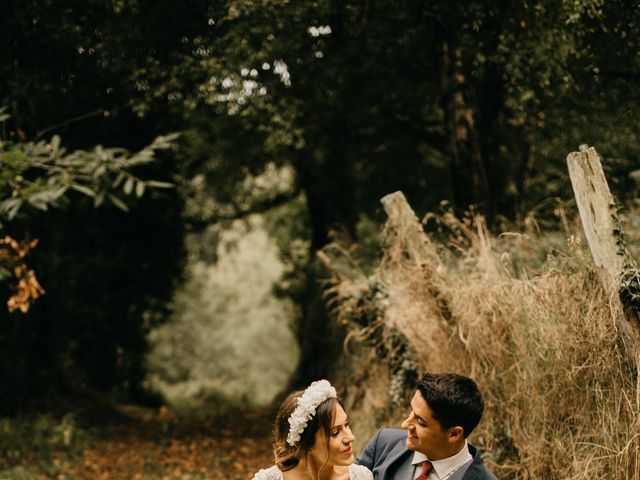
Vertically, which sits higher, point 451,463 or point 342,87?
point 342,87

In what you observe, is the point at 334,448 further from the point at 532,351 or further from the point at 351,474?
the point at 532,351

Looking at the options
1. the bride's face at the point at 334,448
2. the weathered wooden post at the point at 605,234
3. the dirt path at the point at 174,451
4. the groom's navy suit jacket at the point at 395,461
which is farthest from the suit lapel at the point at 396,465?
the dirt path at the point at 174,451

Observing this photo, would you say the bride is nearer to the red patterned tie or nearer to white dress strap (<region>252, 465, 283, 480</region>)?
white dress strap (<region>252, 465, 283, 480</region>)

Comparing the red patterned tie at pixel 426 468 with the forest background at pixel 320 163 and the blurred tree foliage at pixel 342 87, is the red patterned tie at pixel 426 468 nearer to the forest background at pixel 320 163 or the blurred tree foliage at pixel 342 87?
the forest background at pixel 320 163

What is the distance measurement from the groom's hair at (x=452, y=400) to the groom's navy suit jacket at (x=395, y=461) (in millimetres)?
191

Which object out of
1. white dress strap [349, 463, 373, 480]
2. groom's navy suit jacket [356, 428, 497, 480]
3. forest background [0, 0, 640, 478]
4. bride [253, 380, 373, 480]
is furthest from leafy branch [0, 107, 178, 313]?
white dress strap [349, 463, 373, 480]

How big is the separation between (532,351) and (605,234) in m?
1.22

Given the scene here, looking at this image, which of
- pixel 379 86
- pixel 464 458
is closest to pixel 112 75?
pixel 379 86

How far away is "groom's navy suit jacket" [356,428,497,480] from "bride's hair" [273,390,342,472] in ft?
1.49

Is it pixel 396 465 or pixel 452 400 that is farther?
pixel 396 465

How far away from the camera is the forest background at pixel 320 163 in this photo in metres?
6.65

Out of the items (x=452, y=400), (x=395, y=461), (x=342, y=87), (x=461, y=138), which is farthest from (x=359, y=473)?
(x=342, y=87)

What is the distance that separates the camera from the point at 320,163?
15750 millimetres

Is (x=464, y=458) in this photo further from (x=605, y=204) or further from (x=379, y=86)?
(x=379, y=86)
